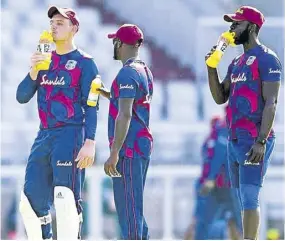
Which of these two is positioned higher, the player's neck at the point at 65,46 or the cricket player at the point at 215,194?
the player's neck at the point at 65,46

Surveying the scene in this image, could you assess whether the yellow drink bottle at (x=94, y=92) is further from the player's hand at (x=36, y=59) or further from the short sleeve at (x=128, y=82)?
the player's hand at (x=36, y=59)

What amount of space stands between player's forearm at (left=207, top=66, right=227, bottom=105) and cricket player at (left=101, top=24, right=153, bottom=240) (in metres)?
0.37

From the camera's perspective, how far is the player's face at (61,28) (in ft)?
23.5

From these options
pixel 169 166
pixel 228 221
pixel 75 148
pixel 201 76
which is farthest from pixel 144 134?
pixel 201 76

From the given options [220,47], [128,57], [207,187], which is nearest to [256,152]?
[220,47]

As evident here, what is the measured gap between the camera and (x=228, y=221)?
11406 millimetres

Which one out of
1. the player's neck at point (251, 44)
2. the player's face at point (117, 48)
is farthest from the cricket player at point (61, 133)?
the player's neck at point (251, 44)

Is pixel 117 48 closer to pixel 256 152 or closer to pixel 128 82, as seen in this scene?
pixel 128 82

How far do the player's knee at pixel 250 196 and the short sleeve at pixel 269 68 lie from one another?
62 cm

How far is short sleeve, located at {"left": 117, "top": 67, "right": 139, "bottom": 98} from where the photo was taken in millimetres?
6893

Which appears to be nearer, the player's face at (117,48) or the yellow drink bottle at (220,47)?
the yellow drink bottle at (220,47)

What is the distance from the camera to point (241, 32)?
7.00 metres

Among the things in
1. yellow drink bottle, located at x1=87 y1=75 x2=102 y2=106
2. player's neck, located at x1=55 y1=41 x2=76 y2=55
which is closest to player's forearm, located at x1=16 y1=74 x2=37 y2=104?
player's neck, located at x1=55 y1=41 x2=76 y2=55

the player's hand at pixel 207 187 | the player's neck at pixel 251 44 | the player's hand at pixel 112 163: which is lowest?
the player's hand at pixel 207 187
